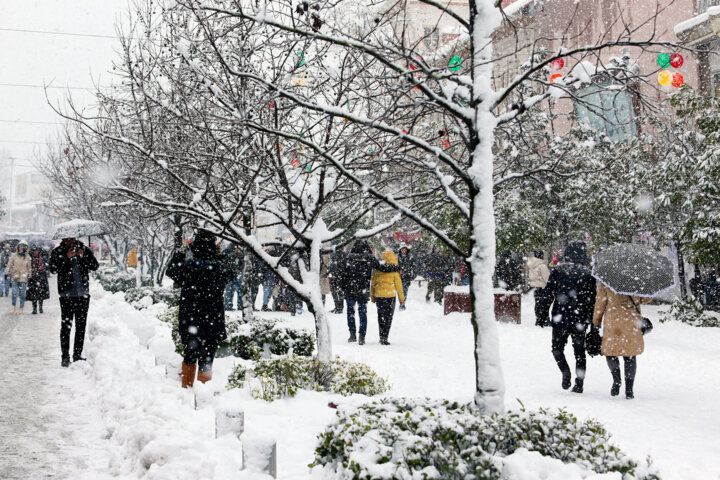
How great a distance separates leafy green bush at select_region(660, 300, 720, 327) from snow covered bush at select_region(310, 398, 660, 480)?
40.4 feet

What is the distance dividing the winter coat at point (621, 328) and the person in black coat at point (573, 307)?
0.37 m

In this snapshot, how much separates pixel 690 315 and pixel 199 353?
12.8m

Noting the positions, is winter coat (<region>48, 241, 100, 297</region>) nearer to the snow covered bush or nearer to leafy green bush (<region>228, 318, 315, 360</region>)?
leafy green bush (<region>228, 318, 315, 360</region>)

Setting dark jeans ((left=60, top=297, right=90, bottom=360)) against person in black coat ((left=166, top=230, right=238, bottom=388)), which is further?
dark jeans ((left=60, top=297, right=90, bottom=360))

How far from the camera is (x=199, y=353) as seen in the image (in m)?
6.70

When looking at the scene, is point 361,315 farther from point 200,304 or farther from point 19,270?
point 19,270

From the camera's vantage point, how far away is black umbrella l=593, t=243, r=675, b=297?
271 inches

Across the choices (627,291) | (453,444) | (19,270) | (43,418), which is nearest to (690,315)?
(627,291)

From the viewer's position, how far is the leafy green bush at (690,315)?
14.5 m

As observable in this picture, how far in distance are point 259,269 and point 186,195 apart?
6.66m

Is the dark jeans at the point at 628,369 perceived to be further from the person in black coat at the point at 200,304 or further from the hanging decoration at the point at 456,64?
the person in black coat at the point at 200,304

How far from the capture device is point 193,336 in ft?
21.6

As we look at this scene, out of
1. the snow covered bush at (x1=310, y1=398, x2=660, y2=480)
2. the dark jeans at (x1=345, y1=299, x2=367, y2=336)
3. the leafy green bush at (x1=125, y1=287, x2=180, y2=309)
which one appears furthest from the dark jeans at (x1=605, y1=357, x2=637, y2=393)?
the leafy green bush at (x1=125, y1=287, x2=180, y2=309)

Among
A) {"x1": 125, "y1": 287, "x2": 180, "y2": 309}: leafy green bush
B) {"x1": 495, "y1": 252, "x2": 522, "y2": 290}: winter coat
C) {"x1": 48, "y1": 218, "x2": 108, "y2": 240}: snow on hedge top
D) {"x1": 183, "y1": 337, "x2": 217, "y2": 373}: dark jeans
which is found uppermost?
{"x1": 48, "y1": 218, "x2": 108, "y2": 240}: snow on hedge top
